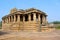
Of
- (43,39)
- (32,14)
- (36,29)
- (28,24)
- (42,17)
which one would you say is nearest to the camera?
(43,39)

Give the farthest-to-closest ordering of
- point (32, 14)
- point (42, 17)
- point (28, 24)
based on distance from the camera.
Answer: point (42, 17)
point (32, 14)
point (28, 24)

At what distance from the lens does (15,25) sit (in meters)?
39.9

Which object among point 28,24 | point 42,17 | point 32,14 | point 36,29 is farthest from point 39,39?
point 42,17

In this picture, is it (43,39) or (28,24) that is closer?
(43,39)

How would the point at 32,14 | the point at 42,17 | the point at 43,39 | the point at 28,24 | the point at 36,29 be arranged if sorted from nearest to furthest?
the point at 43,39
the point at 36,29
the point at 28,24
the point at 32,14
the point at 42,17

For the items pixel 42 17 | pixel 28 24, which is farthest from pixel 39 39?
pixel 42 17

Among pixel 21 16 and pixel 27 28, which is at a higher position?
pixel 21 16

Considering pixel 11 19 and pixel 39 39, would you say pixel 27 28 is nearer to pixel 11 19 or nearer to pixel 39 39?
pixel 11 19

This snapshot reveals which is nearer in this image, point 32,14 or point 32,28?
point 32,28

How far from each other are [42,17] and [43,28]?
9.15 metres

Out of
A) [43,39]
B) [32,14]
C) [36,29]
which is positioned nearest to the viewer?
[43,39]

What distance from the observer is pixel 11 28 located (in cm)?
3997

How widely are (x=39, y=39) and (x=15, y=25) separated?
24.6 meters

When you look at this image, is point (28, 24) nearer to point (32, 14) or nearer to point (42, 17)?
point (32, 14)
